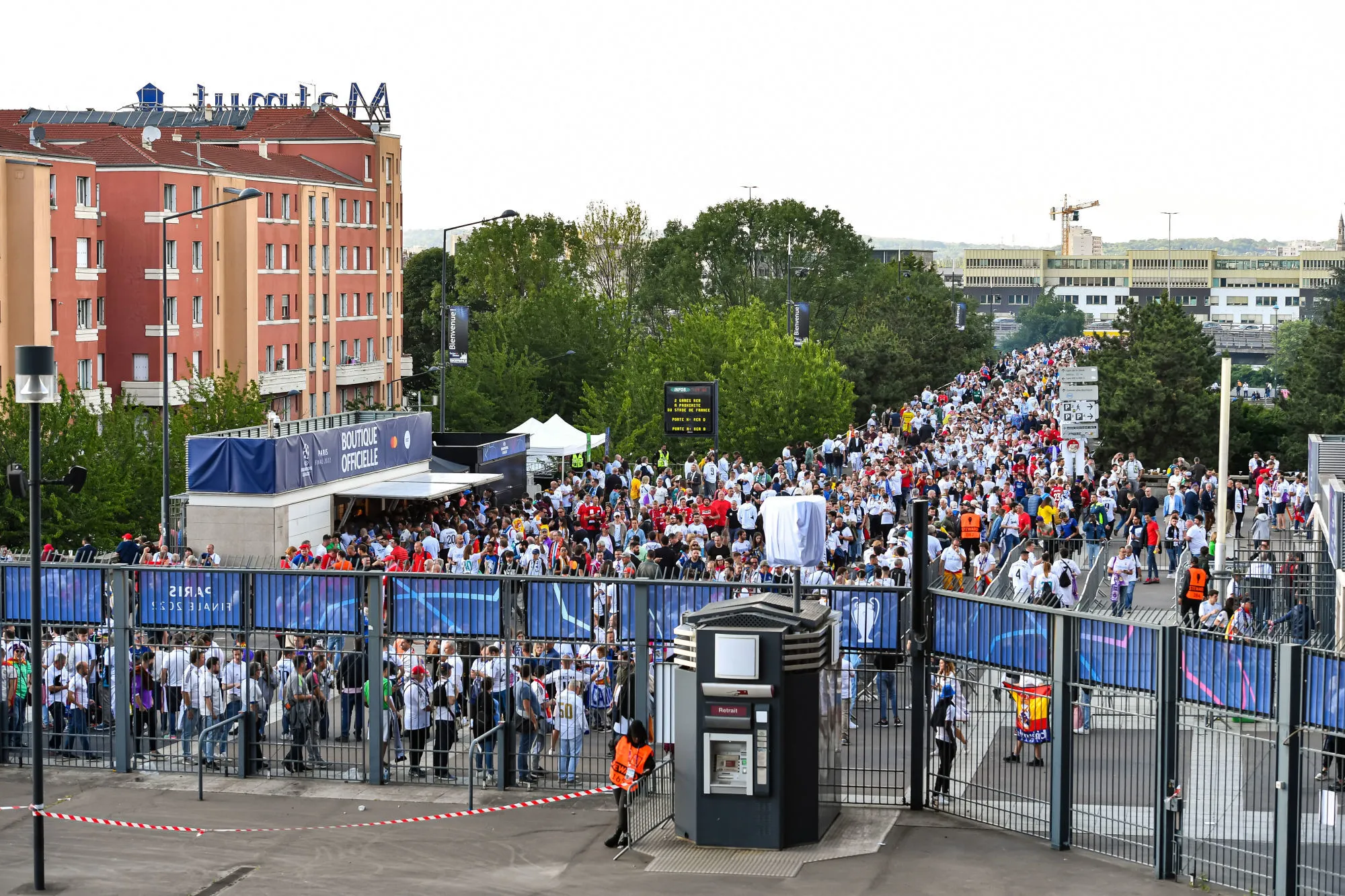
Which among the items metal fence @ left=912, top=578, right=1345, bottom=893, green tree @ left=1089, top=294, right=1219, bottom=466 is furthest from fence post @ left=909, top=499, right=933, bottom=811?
green tree @ left=1089, top=294, right=1219, bottom=466

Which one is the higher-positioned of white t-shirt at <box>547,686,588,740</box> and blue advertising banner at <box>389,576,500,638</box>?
blue advertising banner at <box>389,576,500,638</box>

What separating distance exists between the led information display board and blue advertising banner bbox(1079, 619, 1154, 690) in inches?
1154

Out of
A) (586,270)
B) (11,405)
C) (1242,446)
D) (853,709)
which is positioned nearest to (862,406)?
(1242,446)

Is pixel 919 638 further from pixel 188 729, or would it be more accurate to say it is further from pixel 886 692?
pixel 188 729

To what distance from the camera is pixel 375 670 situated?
1697cm

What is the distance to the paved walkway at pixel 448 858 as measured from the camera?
13688 millimetres

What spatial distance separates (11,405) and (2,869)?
25361mm

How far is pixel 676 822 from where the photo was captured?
49.5ft

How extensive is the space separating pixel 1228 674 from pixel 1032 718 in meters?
3.27

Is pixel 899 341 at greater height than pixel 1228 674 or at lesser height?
greater

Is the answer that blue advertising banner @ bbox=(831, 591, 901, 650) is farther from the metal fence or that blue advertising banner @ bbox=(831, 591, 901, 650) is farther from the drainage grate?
the drainage grate

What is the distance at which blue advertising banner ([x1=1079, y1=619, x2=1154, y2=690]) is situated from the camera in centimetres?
1402

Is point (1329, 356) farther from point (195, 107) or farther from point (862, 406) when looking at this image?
point (195, 107)

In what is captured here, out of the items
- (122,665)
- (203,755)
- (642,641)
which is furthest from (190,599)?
(642,641)
